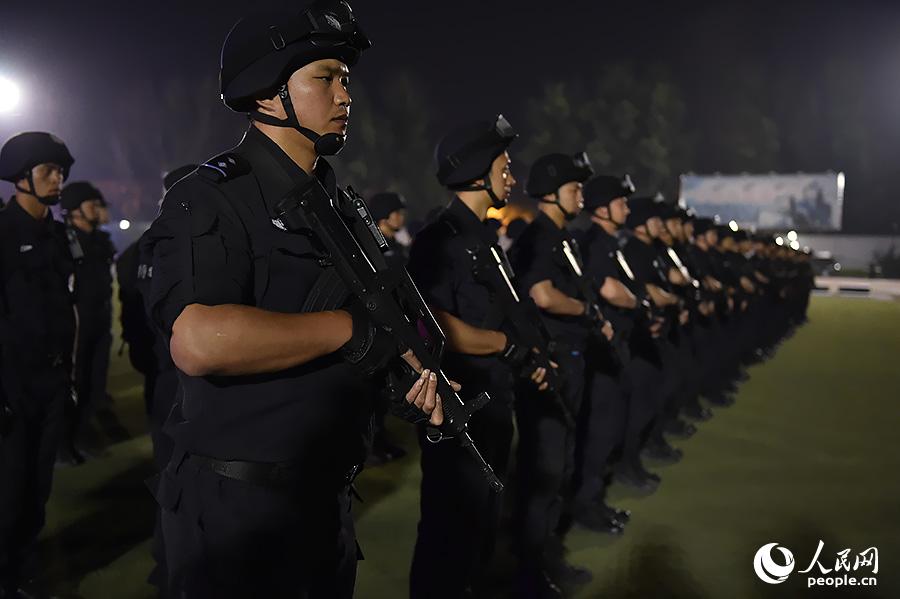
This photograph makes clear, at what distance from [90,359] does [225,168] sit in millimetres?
5931

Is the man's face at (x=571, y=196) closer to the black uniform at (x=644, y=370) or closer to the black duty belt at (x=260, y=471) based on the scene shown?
the black uniform at (x=644, y=370)

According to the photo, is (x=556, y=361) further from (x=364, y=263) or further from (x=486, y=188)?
(x=364, y=263)

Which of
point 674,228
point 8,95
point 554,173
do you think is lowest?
point 554,173

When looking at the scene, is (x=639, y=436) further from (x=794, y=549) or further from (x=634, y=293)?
(x=794, y=549)

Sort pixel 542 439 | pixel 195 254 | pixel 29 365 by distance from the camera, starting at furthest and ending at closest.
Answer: pixel 542 439 < pixel 29 365 < pixel 195 254

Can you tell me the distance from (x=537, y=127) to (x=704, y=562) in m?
51.0

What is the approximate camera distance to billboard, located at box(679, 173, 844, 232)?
4284 centimetres

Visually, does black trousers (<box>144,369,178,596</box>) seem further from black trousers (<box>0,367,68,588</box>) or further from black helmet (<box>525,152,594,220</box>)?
black helmet (<box>525,152,594,220</box>)

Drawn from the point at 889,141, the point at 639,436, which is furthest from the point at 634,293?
the point at 889,141

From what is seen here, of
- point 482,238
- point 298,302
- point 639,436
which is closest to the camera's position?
point 298,302

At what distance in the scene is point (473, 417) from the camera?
140 inches

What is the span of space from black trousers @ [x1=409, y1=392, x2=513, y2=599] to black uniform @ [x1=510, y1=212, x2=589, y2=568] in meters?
0.62

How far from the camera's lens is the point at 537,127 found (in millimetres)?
53750

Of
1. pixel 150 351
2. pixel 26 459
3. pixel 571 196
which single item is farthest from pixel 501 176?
pixel 150 351
